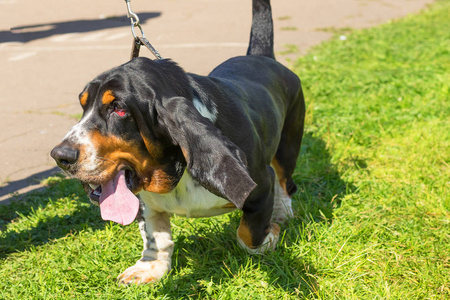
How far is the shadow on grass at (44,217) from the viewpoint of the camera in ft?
11.9

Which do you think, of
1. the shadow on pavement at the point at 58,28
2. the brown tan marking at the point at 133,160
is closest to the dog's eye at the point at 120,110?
the brown tan marking at the point at 133,160

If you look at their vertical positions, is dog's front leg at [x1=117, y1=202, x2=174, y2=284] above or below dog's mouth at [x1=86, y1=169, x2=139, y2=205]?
below

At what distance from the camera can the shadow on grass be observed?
3642mm

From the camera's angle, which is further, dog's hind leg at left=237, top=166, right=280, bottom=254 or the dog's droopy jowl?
dog's hind leg at left=237, top=166, right=280, bottom=254

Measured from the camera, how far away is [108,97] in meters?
2.49

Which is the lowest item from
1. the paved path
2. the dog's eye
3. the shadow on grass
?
the paved path

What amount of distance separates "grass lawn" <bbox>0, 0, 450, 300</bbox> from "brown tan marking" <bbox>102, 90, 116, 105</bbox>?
1094mm

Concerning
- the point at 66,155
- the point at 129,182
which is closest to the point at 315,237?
the point at 129,182

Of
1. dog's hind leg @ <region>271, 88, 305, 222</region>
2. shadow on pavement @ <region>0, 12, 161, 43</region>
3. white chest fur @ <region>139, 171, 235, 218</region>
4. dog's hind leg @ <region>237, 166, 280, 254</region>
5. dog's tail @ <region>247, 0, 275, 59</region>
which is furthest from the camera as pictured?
shadow on pavement @ <region>0, 12, 161, 43</region>

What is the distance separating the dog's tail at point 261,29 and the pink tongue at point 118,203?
194cm

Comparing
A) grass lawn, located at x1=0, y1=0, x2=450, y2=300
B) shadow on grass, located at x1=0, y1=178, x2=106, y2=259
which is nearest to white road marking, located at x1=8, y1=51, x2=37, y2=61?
grass lawn, located at x1=0, y1=0, x2=450, y2=300

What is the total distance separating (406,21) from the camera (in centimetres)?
1174

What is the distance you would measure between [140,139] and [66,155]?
1.08 feet

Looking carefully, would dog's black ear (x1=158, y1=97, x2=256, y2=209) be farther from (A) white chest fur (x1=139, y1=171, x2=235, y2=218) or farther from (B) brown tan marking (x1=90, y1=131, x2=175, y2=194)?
(A) white chest fur (x1=139, y1=171, x2=235, y2=218)
